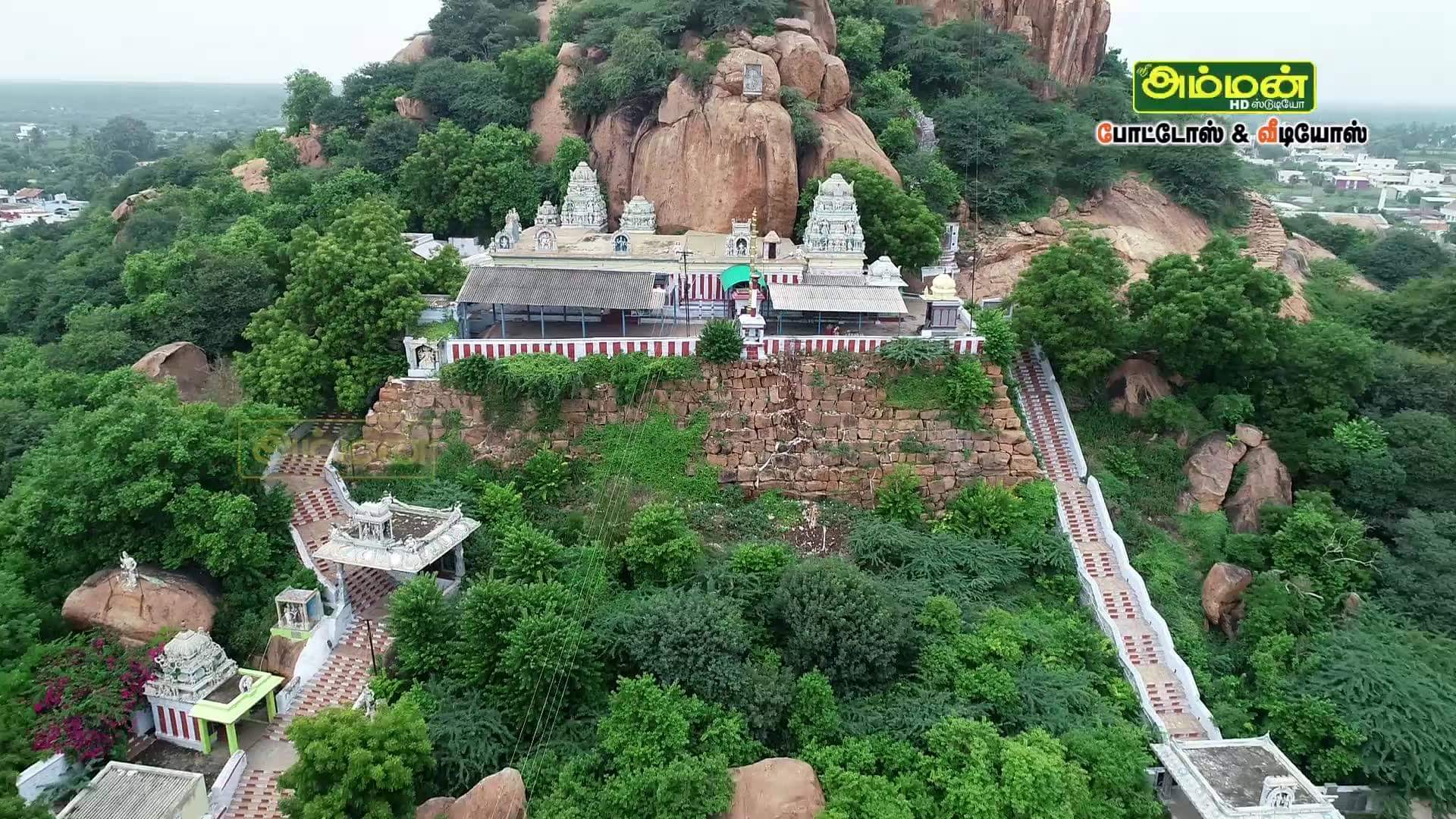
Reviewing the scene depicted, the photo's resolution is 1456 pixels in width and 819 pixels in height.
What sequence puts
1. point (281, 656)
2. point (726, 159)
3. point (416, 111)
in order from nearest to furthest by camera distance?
point (281, 656) < point (726, 159) < point (416, 111)

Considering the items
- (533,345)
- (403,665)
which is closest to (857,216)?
(533,345)

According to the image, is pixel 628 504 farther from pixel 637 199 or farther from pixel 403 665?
pixel 637 199

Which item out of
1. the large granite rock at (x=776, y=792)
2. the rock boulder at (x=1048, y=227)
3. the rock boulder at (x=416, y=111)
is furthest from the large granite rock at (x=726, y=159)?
the large granite rock at (x=776, y=792)

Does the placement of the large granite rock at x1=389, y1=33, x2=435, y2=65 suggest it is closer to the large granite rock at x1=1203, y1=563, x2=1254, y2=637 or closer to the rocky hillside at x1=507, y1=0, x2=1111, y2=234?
the rocky hillside at x1=507, y1=0, x2=1111, y2=234

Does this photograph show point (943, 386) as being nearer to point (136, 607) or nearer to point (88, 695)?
point (136, 607)

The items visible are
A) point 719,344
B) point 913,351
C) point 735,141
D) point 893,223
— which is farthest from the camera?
point 735,141

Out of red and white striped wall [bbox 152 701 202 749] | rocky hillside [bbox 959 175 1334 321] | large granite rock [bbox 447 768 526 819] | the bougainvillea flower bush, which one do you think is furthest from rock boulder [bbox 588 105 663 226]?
large granite rock [bbox 447 768 526 819]

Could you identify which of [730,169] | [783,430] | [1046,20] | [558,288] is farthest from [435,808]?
[1046,20]
